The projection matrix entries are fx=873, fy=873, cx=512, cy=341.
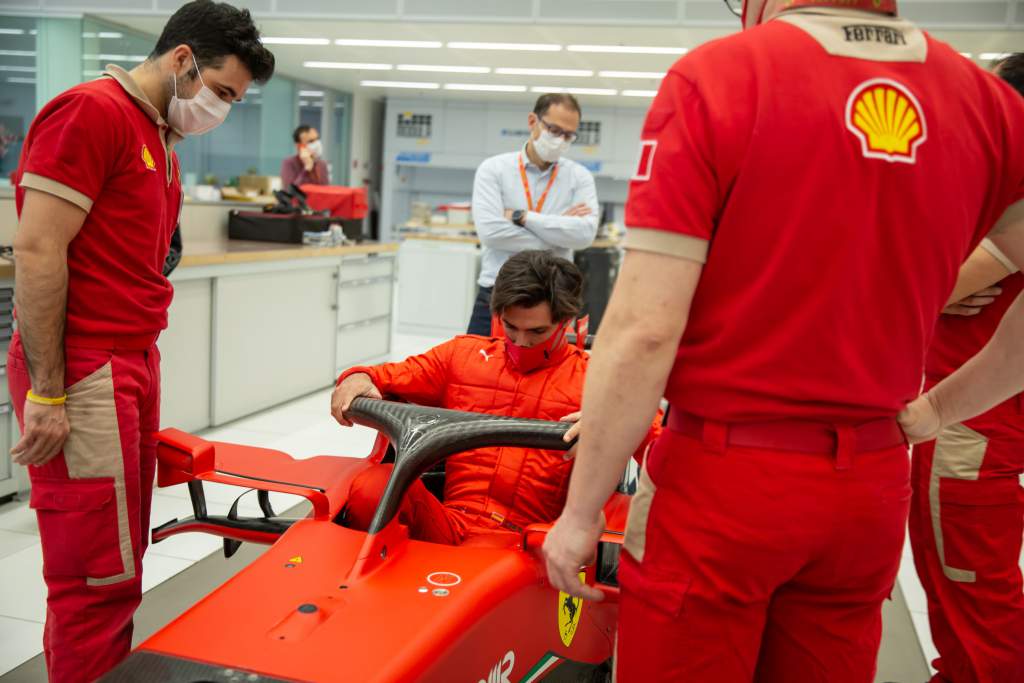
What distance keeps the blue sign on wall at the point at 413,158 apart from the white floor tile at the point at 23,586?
42.0 ft

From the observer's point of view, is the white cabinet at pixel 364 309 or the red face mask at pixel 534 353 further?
the white cabinet at pixel 364 309

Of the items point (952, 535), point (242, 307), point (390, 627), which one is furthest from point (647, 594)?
point (242, 307)

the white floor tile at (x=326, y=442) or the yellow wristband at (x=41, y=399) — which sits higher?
the yellow wristband at (x=41, y=399)

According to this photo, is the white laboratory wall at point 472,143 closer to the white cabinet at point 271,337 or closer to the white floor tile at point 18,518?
the white cabinet at point 271,337

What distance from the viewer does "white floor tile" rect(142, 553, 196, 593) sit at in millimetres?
2680

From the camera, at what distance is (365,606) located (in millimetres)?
1283

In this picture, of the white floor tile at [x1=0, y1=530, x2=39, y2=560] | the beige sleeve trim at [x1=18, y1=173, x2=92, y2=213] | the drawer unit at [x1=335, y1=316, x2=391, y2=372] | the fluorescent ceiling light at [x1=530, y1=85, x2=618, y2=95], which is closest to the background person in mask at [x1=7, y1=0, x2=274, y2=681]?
the beige sleeve trim at [x1=18, y1=173, x2=92, y2=213]

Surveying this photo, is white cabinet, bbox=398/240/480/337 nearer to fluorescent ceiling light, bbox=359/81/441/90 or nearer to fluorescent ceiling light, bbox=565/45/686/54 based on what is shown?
fluorescent ceiling light, bbox=565/45/686/54

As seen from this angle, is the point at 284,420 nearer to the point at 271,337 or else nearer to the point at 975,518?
the point at 271,337

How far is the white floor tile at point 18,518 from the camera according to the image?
304 cm

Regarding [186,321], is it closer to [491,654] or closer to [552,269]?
[552,269]

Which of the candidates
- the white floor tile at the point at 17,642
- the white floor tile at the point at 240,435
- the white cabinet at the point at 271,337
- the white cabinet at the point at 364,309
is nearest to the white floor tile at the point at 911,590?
the white floor tile at the point at 17,642

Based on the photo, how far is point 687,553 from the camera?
996 millimetres

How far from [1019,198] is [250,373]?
4.17m
